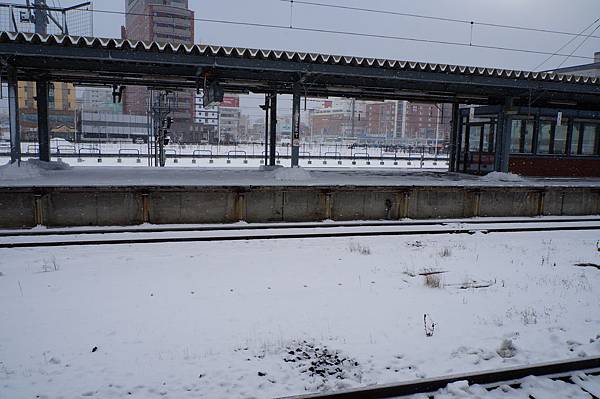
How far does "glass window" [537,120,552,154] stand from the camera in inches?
818

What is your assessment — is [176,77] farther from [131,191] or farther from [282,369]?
[282,369]

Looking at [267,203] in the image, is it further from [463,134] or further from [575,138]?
[575,138]

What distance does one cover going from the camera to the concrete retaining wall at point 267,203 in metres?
11.2

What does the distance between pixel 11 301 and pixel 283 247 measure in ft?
16.9

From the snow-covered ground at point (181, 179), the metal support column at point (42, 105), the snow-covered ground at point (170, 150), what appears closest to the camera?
the snow-covered ground at point (181, 179)

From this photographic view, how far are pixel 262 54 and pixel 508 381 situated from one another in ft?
38.8

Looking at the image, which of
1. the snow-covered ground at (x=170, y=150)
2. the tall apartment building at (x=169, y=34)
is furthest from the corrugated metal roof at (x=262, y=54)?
the tall apartment building at (x=169, y=34)

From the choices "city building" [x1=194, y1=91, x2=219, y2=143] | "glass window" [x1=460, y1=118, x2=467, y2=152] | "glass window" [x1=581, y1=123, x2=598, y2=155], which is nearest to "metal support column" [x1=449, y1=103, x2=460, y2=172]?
"glass window" [x1=460, y1=118, x2=467, y2=152]

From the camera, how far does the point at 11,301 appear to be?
632cm

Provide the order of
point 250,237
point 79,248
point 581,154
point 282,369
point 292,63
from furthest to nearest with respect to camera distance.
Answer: point 581,154
point 292,63
point 250,237
point 79,248
point 282,369

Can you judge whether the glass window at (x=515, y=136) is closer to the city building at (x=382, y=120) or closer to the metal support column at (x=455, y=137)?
the metal support column at (x=455, y=137)

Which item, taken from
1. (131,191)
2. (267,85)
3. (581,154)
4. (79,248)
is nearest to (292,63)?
(267,85)

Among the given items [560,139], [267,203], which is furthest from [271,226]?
[560,139]

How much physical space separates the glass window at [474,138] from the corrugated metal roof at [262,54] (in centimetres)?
529
